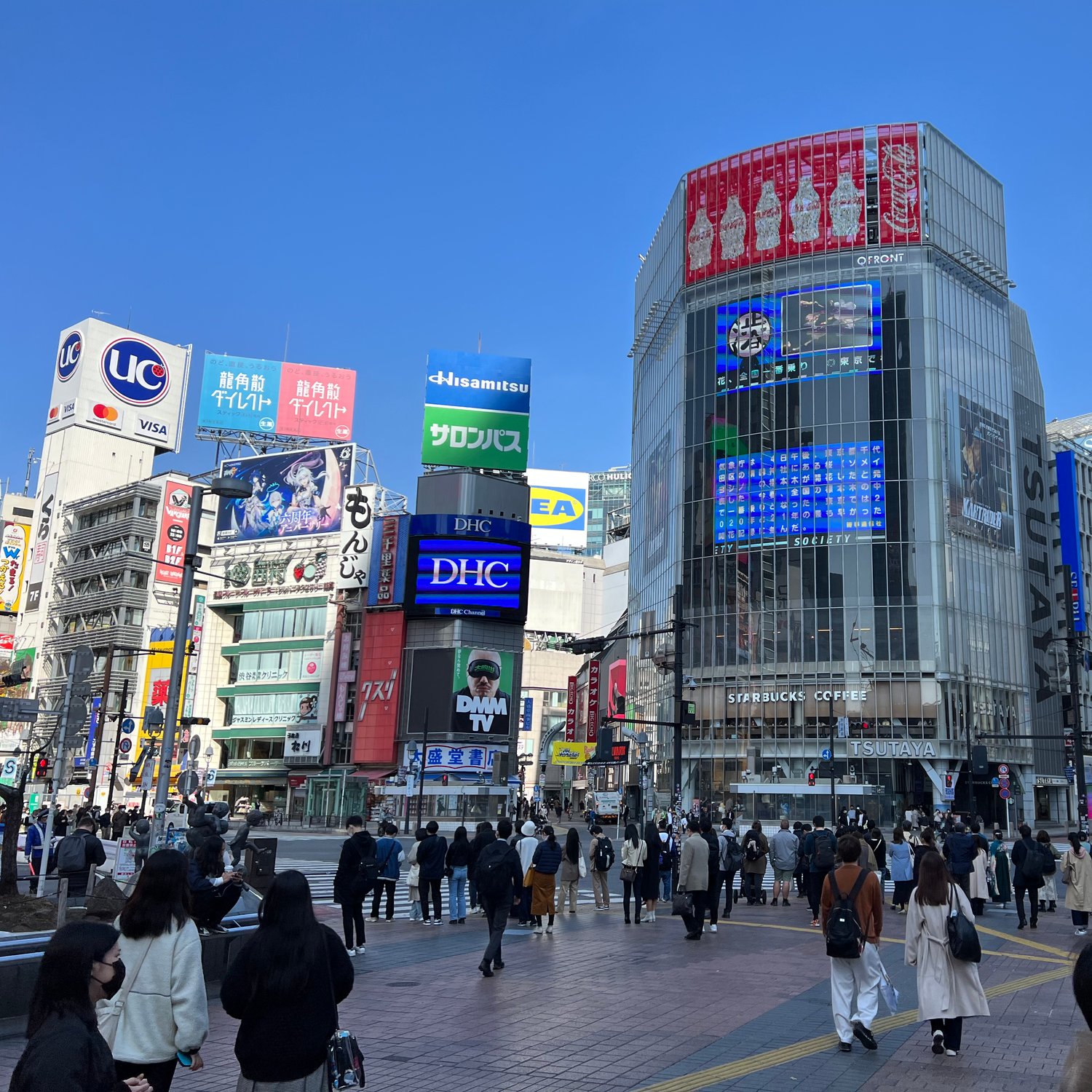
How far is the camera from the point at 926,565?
70938 mm

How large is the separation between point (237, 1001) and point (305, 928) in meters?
0.44

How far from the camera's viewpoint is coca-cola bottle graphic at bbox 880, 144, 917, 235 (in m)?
74.7

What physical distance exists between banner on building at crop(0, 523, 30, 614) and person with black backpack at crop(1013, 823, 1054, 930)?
325 feet

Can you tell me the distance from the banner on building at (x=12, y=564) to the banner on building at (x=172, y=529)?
735 inches

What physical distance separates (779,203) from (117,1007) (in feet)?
257

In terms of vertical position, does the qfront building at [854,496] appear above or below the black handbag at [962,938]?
above

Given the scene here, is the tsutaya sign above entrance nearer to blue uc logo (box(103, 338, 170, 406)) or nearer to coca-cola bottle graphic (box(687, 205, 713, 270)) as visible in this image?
coca-cola bottle graphic (box(687, 205, 713, 270))

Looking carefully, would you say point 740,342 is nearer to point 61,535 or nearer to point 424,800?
point 424,800

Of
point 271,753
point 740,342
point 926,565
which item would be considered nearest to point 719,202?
point 740,342

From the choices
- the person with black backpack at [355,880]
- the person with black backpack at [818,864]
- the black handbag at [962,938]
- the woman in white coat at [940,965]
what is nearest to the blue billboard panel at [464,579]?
the person with black backpack at [818,864]

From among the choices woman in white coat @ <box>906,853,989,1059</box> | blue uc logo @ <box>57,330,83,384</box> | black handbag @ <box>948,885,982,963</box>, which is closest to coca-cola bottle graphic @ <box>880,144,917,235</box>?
blue uc logo @ <box>57,330,83,384</box>

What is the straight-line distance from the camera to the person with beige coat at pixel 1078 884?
58.5 ft

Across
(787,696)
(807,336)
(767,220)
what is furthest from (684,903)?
(767,220)

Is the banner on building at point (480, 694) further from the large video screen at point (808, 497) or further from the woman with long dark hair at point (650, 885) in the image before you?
the woman with long dark hair at point (650, 885)
